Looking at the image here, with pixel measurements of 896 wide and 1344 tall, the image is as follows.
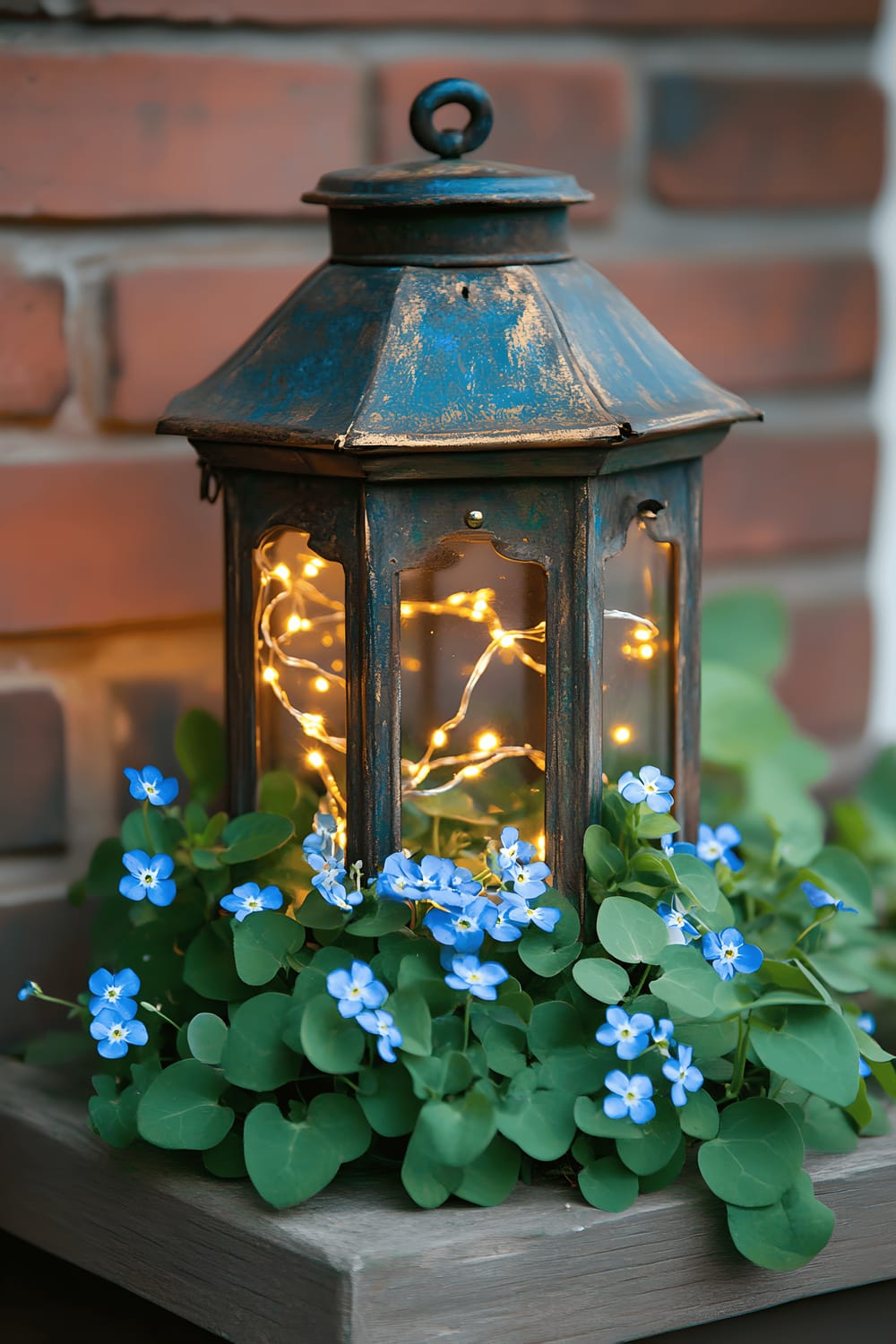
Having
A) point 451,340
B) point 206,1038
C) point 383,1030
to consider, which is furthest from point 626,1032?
point 451,340

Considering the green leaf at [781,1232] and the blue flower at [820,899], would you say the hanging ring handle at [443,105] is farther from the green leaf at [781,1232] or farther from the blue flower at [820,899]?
the green leaf at [781,1232]

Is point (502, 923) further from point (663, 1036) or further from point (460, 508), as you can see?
point (460, 508)

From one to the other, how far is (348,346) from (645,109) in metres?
0.58

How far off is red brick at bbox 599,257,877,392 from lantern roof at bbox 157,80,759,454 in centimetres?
42

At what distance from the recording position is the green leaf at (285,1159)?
77 cm

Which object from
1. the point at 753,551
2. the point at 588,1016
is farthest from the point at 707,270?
the point at 588,1016

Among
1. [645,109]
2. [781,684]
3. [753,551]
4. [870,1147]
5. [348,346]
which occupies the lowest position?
[870,1147]

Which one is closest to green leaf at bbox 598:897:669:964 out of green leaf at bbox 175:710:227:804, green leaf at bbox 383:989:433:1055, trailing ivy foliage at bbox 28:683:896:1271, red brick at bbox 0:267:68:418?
trailing ivy foliage at bbox 28:683:896:1271

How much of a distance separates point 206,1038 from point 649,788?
0.28 meters

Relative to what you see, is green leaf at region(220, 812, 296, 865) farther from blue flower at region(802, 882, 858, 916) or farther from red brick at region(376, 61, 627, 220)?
red brick at region(376, 61, 627, 220)

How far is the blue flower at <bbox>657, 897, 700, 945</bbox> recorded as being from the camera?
0.86 metres

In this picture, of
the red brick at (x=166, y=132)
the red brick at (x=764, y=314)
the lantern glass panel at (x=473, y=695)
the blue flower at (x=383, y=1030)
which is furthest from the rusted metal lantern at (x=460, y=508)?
the red brick at (x=764, y=314)

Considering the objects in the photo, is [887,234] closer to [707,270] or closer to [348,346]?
[707,270]

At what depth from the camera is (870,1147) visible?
871 millimetres
